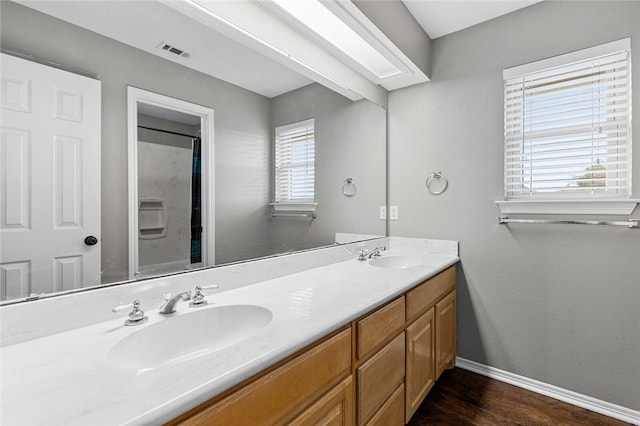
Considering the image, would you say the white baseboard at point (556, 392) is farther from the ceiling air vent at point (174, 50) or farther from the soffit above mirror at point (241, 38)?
the ceiling air vent at point (174, 50)

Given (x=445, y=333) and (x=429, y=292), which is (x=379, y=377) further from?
(x=445, y=333)

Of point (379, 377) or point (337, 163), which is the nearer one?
point (379, 377)

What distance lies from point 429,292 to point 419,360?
0.37 m

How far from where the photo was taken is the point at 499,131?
206 centimetres

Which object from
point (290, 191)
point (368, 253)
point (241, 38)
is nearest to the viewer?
point (241, 38)

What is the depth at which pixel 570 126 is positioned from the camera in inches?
72.7

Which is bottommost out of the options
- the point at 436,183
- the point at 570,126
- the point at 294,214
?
the point at 294,214

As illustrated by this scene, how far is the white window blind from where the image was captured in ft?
5.51

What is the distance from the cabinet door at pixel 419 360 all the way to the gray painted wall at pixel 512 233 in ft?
2.03

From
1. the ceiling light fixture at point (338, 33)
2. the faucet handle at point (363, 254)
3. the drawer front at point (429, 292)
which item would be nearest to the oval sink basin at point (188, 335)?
the drawer front at point (429, 292)

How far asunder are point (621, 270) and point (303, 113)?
6.68ft

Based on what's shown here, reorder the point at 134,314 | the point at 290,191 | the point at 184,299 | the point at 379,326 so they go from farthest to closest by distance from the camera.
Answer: the point at 290,191, the point at 379,326, the point at 184,299, the point at 134,314

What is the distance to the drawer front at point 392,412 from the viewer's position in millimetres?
1290

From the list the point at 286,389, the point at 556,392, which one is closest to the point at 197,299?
the point at 286,389
